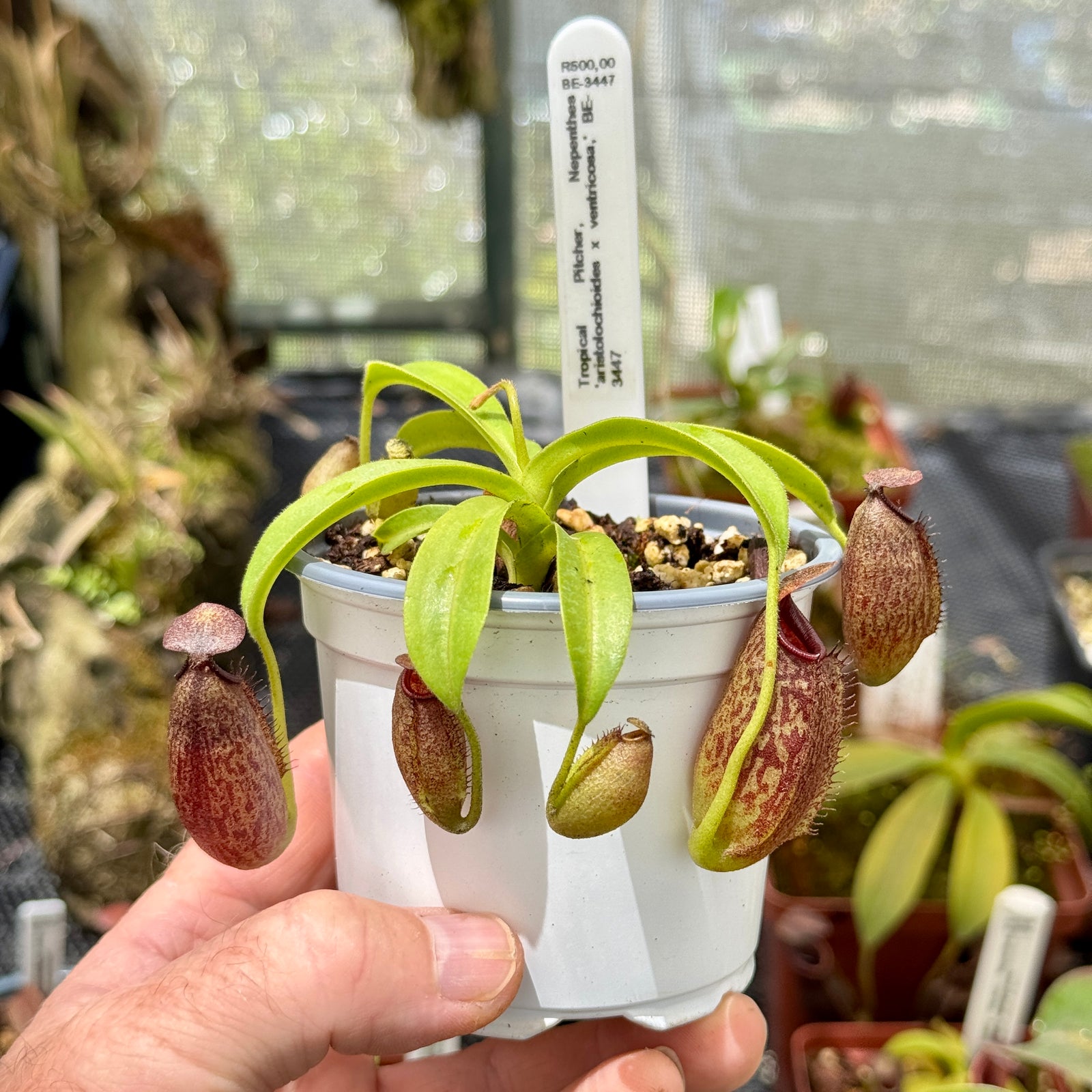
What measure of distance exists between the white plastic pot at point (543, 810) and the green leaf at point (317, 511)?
0.12 feet

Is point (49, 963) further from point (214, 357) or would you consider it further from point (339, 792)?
point (214, 357)

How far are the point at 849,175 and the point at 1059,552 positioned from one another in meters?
0.77

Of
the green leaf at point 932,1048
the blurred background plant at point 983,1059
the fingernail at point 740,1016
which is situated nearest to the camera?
the fingernail at point 740,1016

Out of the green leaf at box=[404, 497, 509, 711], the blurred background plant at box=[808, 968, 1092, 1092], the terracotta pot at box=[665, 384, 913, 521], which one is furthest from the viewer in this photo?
the terracotta pot at box=[665, 384, 913, 521]

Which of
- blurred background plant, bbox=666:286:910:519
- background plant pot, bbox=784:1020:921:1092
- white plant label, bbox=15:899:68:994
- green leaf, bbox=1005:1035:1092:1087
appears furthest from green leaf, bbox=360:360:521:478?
blurred background plant, bbox=666:286:910:519

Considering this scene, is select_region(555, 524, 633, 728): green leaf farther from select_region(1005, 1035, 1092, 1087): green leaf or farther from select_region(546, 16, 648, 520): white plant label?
select_region(1005, 1035, 1092, 1087): green leaf

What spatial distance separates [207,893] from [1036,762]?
843 millimetres

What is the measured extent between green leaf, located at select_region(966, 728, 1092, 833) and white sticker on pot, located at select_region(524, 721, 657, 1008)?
2.28ft

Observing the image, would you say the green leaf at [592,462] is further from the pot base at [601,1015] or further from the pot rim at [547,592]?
the pot base at [601,1015]

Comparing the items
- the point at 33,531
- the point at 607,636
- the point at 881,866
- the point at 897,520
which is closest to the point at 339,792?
the point at 607,636

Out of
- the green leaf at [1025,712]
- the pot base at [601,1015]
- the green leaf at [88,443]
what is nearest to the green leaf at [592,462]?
the pot base at [601,1015]

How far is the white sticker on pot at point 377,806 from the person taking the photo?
0.46 m

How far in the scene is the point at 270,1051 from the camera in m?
0.42

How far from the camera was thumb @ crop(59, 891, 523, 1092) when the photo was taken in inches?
15.8
